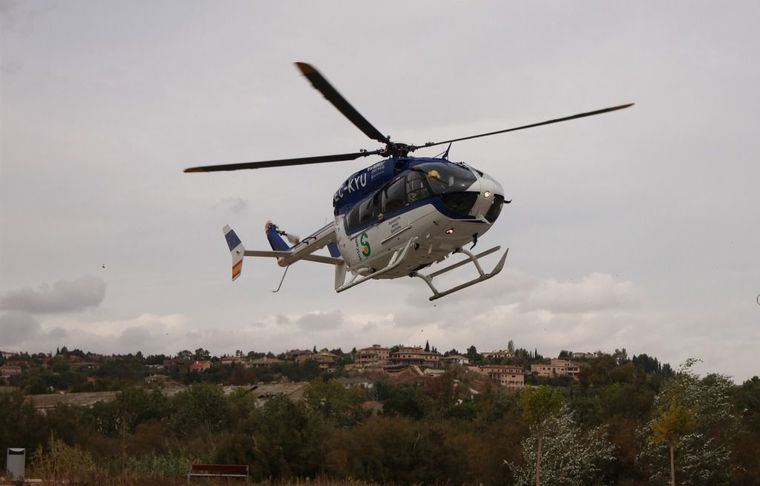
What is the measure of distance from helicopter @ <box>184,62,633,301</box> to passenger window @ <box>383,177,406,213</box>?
0.03 meters

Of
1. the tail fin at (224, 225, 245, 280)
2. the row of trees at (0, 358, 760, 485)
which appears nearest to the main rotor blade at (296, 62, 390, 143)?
the tail fin at (224, 225, 245, 280)

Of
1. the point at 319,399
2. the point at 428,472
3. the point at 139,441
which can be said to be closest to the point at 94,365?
the point at 319,399

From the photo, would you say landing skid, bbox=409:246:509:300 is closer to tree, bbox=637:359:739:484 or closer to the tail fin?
the tail fin

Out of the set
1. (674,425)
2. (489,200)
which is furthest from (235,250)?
(674,425)

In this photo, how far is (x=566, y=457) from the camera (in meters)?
54.2

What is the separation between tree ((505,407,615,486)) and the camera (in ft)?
174

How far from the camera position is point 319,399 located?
93.4m

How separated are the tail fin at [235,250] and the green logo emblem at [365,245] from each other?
21.1 feet

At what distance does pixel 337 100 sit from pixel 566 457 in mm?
36733

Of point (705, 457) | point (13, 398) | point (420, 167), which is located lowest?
point (705, 457)

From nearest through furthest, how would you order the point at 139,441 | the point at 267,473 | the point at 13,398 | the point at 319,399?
the point at 267,473, the point at 13,398, the point at 139,441, the point at 319,399

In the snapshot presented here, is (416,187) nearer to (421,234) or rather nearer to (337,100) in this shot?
(421,234)

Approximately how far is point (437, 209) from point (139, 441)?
44.2 metres

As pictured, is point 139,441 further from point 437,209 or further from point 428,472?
point 437,209
